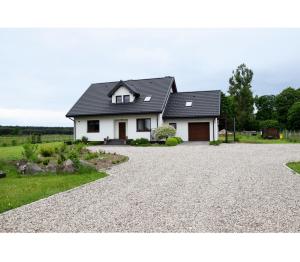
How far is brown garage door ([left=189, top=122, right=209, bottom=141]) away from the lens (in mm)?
28344

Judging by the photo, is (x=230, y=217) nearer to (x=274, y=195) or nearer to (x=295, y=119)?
(x=274, y=195)

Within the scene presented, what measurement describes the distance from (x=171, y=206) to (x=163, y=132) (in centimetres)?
1945

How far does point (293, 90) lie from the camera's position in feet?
197

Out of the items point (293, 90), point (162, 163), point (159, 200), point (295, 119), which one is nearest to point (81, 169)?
point (162, 163)

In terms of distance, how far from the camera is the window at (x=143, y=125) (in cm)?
2838

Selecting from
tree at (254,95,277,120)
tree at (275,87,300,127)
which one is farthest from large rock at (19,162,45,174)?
tree at (254,95,277,120)

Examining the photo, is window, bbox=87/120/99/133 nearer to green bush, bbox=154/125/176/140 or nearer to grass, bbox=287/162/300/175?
green bush, bbox=154/125/176/140

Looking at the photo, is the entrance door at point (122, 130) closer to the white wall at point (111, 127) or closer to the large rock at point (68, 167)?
the white wall at point (111, 127)

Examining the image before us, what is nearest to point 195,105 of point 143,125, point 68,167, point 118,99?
point 143,125

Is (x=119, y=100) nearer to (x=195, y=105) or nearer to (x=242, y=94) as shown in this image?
(x=195, y=105)
